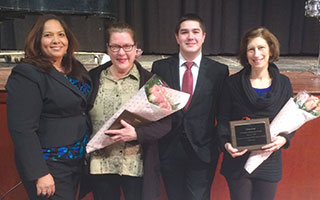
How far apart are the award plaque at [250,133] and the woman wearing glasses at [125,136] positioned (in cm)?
29

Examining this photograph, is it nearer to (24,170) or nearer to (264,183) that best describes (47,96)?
(24,170)

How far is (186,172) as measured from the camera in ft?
4.94

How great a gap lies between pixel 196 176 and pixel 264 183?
1.04 ft

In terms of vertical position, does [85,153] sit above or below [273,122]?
below

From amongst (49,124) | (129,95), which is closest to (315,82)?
(129,95)

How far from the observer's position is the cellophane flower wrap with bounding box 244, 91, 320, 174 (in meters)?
1.25

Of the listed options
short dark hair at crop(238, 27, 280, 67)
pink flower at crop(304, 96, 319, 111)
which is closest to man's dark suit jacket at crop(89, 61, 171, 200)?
short dark hair at crop(238, 27, 280, 67)

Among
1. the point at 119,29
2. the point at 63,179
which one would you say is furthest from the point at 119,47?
the point at 63,179

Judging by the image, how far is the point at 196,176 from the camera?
4.87ft

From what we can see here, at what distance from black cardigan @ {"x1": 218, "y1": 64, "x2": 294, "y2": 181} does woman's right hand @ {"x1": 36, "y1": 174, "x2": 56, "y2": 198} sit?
75cm

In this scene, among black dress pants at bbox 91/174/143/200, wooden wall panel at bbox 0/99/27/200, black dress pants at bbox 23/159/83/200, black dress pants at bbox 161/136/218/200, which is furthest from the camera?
wooden wall panel at bbox 0/99/27/200

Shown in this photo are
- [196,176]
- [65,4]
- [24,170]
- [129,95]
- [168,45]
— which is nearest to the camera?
[24,170]

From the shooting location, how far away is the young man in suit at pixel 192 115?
1.42m

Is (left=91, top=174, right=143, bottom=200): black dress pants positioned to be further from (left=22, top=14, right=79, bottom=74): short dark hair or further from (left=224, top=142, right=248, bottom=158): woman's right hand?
(left=22, top=14, right=79, bottom=74): short dark hair
